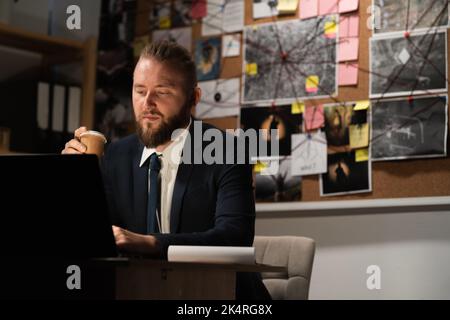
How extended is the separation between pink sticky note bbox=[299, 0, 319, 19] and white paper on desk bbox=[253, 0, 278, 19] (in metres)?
0.11

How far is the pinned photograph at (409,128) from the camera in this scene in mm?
2574

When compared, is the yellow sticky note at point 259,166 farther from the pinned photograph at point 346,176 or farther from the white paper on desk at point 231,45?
the white paper on desk at point 231,45

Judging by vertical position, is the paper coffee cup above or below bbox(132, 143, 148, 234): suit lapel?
above

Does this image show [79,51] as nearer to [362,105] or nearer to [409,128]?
[362,105]

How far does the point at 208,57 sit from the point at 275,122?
1.52ft

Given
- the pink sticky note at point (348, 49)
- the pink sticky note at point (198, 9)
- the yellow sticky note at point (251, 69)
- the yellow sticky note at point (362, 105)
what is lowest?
the yellow sticky note at point (362, 105)

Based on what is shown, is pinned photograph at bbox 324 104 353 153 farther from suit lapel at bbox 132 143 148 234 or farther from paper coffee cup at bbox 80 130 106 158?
paper coffee cup at bbox 80 130 106 158

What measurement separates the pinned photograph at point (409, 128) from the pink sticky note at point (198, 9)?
930 millimetres

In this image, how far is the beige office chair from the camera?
7.48 ft

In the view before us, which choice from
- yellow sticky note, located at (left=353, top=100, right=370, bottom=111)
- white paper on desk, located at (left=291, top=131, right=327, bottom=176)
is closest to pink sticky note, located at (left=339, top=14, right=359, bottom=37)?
yellow sticky note, located at (left=353, top=100, right=370, bottom=111)

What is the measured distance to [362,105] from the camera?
2748 mm

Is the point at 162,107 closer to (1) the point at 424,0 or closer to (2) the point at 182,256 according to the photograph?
(2) the point at 182,256

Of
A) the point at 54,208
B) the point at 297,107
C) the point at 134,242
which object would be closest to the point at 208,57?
the point at 297,107

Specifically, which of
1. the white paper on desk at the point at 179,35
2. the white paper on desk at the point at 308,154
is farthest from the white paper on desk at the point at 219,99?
the white paper on desk at the point at 308,154
